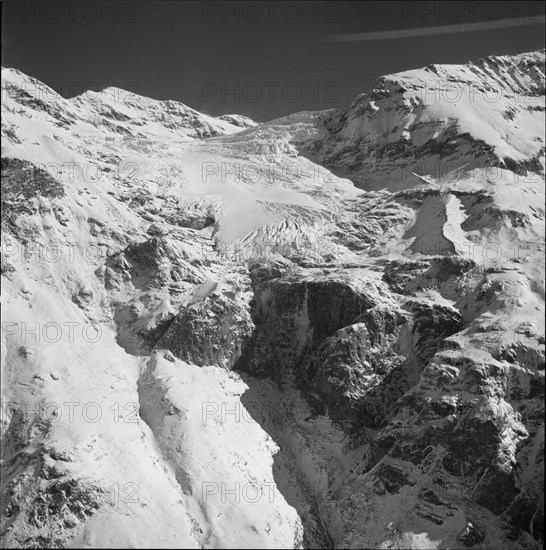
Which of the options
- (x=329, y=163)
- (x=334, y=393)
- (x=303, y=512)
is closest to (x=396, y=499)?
(x=303, y=512)

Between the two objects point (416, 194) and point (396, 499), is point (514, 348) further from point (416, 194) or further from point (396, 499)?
point (416, 194)

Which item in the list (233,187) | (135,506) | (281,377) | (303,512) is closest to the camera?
(135,506)

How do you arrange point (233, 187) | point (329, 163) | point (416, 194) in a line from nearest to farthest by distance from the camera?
point (416, 194) < point (233, 187) < point (329, 163)

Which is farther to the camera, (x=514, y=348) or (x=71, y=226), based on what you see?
(x=71, y=226)

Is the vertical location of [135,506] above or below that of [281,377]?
below

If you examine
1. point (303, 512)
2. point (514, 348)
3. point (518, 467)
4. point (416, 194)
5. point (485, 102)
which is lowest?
point (303, 512)

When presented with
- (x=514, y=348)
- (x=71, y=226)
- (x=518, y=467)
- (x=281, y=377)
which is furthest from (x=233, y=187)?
(x=518, y=467)
